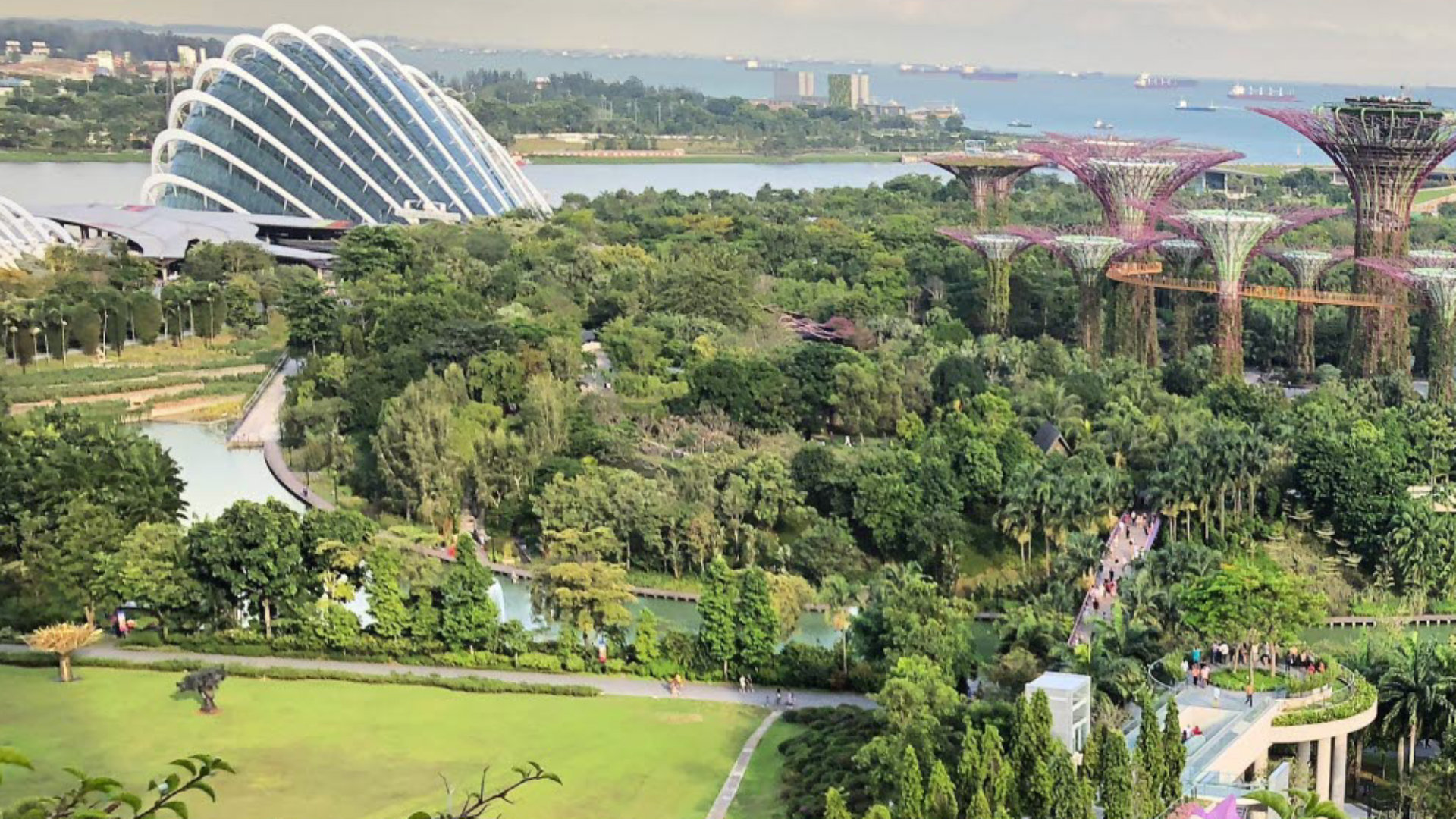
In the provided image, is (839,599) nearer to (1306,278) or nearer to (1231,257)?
(1231,257)

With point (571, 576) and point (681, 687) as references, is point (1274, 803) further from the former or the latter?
point (571, 576)

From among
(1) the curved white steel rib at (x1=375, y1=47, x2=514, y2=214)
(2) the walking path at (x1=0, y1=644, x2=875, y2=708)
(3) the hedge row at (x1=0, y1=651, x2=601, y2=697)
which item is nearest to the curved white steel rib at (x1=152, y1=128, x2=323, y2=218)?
(1) the curved white steel rib at (x1=375, y1=47, x2=514, y2=214)

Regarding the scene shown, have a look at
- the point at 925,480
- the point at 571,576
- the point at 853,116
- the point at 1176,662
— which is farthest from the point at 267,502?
Answer: the point at 853,116

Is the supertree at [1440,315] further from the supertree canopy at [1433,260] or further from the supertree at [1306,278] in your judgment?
the supertree at [1306,278]

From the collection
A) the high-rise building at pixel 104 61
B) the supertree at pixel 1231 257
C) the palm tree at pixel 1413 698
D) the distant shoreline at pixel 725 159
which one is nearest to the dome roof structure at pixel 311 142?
the supertree at pixel 1231 257

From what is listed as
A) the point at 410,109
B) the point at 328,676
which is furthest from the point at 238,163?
the point at 328,676

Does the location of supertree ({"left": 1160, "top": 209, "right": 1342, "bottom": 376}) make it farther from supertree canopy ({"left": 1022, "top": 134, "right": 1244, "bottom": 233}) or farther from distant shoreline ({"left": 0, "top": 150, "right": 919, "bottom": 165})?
distant shoreline ({"left": 0, "top": 150, "right": 919, "bottom": 165})
